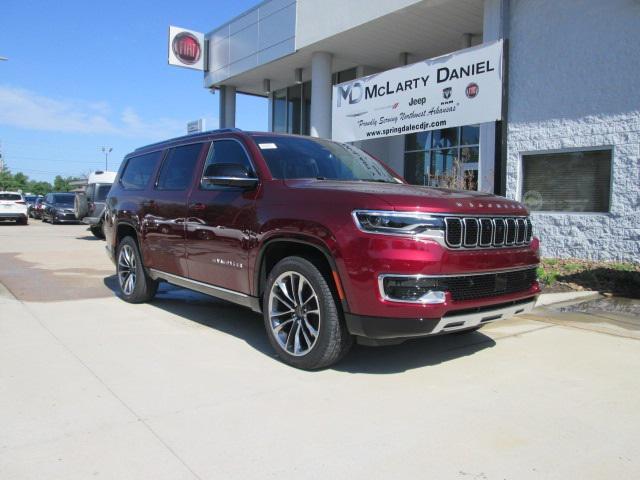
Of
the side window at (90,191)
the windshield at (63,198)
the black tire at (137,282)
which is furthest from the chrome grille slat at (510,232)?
the windshield at (63,198)

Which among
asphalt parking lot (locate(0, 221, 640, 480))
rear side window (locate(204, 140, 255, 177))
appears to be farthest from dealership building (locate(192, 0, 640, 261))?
rear side window (locate(204, 140, 255, 177))

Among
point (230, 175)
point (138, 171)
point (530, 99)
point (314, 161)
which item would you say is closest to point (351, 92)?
point (530, 99)

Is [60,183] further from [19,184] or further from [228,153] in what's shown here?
[228,153]

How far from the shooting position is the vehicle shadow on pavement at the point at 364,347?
444cm

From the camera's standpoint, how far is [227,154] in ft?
17.4

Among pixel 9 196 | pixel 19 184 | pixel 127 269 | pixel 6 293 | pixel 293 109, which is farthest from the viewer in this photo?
pixel 19 184

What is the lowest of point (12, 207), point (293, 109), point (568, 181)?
point (12, 207)

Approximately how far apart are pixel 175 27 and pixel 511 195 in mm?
15885

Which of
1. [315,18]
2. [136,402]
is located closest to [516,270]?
[136,402]

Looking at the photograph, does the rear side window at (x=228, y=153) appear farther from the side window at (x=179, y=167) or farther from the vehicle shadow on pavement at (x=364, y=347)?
the vehicle shadow on pavement at (x=364, y=347)

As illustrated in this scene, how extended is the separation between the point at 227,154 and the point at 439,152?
13.2 meters

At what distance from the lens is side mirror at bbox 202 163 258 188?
454cm

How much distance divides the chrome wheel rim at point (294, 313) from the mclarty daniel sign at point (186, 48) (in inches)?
775

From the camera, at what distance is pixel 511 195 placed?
38.0ft
